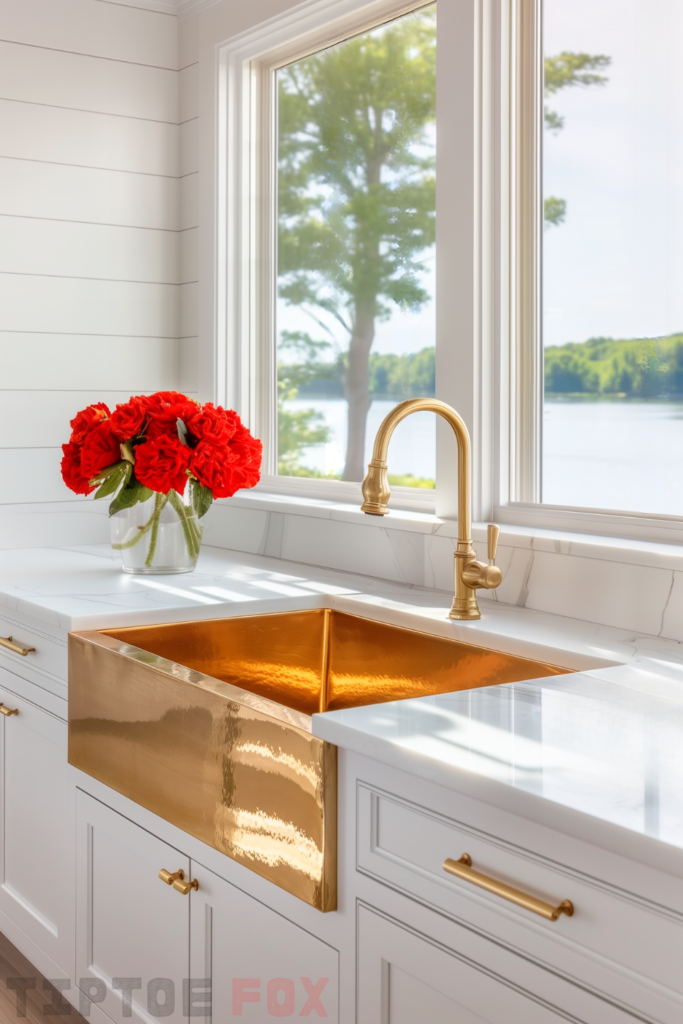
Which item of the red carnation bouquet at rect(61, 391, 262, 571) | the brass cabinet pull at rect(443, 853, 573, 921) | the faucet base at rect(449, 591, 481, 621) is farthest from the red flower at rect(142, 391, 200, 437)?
the brass cabinet pull at rect(443, 853, 573, 921)

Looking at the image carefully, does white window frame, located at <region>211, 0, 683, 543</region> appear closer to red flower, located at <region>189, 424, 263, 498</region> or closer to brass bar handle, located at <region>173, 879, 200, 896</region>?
red flower, located at <region>189, 424, 263, 498</region>

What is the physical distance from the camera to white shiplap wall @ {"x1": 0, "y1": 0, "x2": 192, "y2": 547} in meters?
2.41

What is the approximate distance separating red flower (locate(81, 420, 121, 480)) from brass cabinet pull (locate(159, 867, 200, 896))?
2.81ft

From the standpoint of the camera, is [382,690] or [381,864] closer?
[381,864]

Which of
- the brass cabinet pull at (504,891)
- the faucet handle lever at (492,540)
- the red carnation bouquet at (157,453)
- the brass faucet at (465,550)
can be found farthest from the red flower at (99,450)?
the brass cabinet pull at (504,891)

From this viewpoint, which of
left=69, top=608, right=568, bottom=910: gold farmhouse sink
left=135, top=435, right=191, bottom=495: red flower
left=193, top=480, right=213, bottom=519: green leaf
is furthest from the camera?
left=193, top=480, right=213, bottom=519: green leaf

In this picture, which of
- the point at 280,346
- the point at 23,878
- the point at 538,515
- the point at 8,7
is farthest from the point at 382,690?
the point at 8,7

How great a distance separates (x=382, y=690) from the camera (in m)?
1.65

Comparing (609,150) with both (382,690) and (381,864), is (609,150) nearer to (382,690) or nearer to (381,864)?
(382,690)

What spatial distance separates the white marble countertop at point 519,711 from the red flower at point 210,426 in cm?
30

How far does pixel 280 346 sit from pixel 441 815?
72.2 inches

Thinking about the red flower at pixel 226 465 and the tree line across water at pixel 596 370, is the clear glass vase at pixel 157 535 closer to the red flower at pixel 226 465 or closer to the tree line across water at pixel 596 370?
the red flower at pixel 226 465

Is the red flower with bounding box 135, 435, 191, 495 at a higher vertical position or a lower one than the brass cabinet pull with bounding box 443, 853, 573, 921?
higher

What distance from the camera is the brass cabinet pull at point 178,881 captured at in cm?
132
